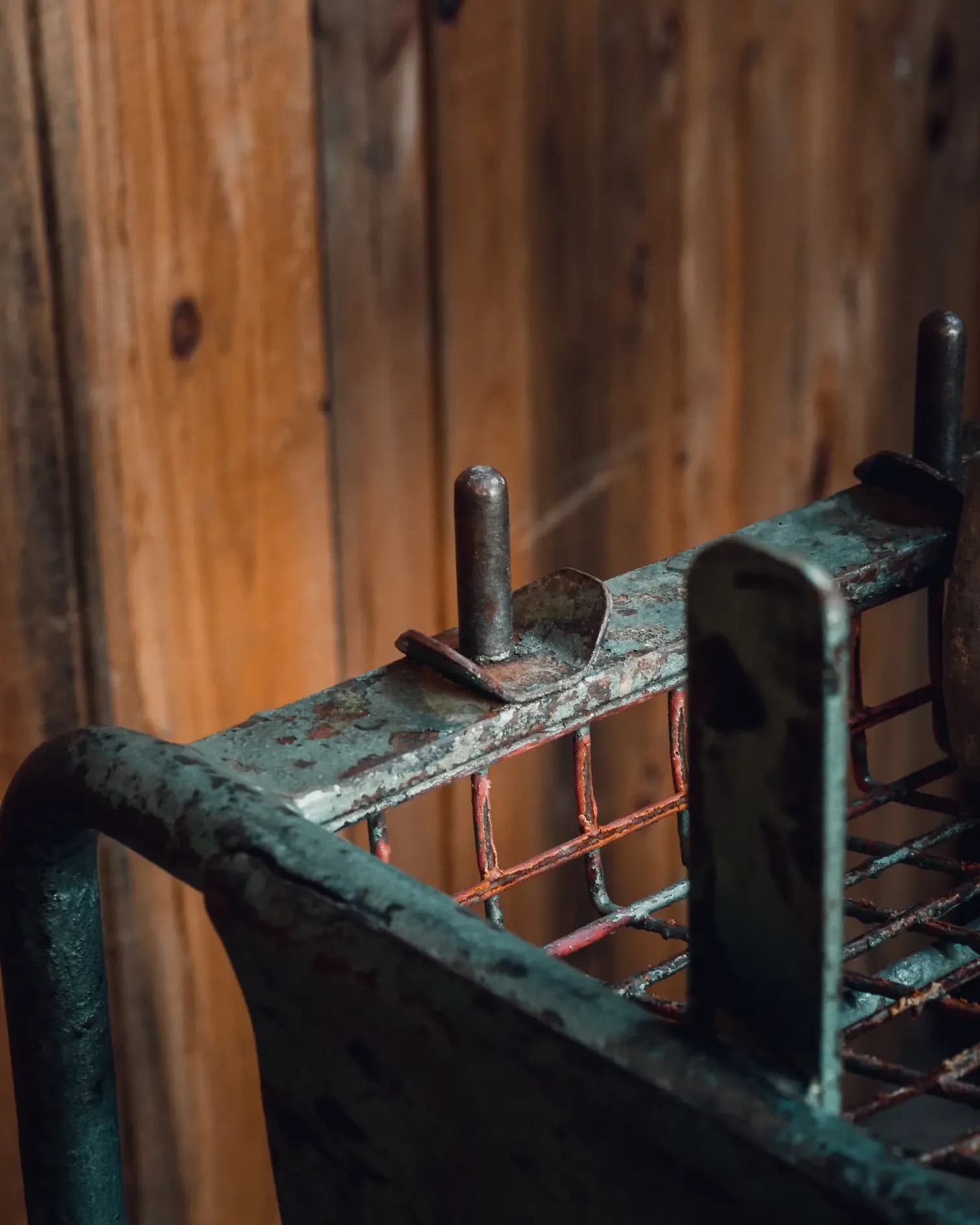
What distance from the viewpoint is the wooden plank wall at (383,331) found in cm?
105

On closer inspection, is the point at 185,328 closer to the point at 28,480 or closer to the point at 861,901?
the point at 28,480

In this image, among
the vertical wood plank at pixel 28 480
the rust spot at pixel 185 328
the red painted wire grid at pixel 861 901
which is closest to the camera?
the red painted wire grid at pixel 861 901

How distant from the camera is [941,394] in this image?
2.58 feet

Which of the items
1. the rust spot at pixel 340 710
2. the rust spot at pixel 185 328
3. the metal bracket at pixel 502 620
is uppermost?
the rust spot at pixel 185 328

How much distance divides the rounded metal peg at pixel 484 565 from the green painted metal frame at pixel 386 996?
3cm

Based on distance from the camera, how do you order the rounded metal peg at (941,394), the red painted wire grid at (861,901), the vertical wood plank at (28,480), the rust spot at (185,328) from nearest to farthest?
1. the red painted wire grid at (861,901)
2. the rounded metal peg at (941,394)
3. the vertical wood plank at (28,480)
4. the rust spot at (185,328)

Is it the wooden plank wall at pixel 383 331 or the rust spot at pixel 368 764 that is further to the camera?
the wooden plank wall at pixel 383 331

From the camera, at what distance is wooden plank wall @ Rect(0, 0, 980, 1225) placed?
1051 mm

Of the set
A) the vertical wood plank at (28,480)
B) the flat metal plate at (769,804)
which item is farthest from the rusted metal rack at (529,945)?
the vertical wood plank at (28,480)

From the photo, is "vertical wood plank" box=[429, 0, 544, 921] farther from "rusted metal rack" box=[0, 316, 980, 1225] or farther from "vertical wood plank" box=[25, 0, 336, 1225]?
A: "rusted metal rack" box=[0, 316, 980, 1225]

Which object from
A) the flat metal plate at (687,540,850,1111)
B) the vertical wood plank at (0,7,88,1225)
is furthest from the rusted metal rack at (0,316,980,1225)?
the vertical wood plank at (0,7,88,1225)

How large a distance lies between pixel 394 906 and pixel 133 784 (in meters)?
0.15

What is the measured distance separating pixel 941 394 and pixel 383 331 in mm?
559

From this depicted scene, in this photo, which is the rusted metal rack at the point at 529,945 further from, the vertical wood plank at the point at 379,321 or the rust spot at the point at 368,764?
the vertical wood plank at the point at 379,321
